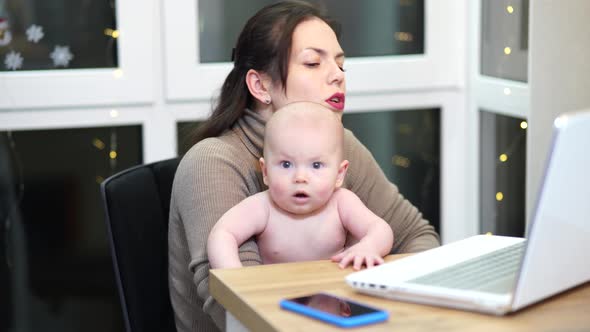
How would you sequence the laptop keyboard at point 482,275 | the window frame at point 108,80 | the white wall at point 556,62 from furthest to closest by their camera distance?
Answer: the window frame at point 108,80, the white wall at point 556,62, the laptop keyboard at point 482,275

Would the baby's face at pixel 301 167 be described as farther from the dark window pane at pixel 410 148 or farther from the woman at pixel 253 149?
the dark window pane at pixel 410 148

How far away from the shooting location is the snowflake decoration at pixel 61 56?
2.68 m

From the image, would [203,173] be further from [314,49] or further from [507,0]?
[507,0]

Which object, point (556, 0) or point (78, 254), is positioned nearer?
point (556, 0)

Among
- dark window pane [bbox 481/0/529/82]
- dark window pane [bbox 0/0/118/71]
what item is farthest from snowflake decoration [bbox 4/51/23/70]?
dark window pane [bbox 481/0/529/82]

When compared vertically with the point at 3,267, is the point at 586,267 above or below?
above

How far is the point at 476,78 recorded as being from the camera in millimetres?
2979

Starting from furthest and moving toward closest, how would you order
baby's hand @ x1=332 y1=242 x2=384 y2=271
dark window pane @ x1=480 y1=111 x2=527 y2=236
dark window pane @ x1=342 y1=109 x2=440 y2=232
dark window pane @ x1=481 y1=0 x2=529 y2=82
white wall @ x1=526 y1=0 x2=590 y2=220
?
1. dark window pane @ x1=342 y1=109 x2=440 y2=232
2. dark window pane @ x1=480 y1=111 x2=527 y2=236
3. dark window pane @ x1=481 y1=0 x2=529 y2=82
4. white wall @ x1=526 y1=0 x2=590 y2=220
5. baby's hand @ x1=332 y1=242 x2=384 y2=271

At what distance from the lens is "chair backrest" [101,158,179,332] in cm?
177

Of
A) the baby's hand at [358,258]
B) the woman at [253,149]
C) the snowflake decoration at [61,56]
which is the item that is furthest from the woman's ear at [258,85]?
the snowflake decoration at [61,56]

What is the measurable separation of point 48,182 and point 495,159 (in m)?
1.32

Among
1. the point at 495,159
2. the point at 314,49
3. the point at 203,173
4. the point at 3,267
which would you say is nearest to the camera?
the point at 203,173

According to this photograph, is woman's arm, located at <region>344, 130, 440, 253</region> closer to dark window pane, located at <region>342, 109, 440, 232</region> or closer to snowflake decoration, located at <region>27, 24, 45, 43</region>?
dark window pane, located at <region>342, 109, 440, 232</region>

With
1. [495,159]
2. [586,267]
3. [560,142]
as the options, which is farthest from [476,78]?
[560,142]
